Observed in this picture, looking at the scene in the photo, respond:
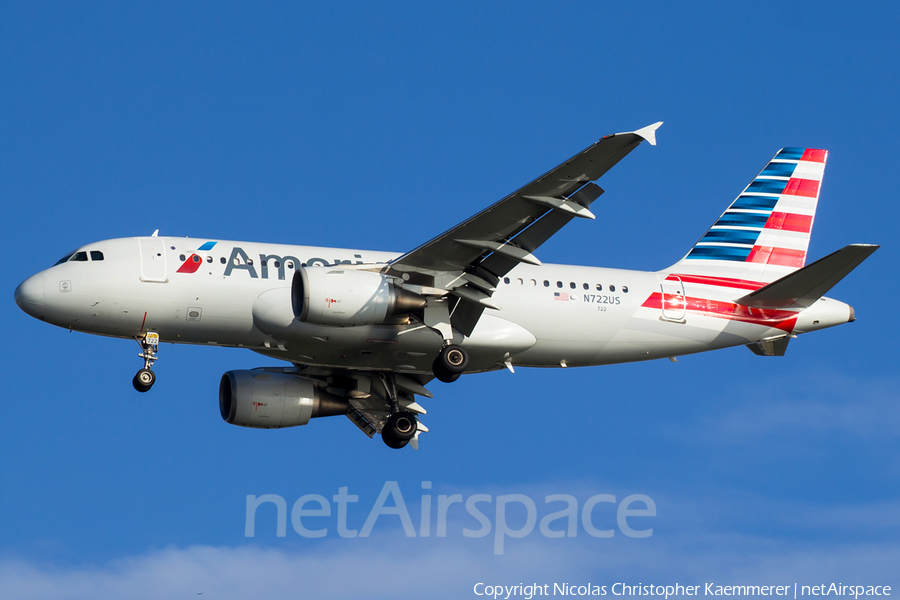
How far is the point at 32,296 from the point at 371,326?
9321mm

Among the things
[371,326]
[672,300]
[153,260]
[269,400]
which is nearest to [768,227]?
[672,300]

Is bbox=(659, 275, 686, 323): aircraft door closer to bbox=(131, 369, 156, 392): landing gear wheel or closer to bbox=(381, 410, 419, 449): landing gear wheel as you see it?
bbox=(381, 410, 419, 449): landing gear wheel

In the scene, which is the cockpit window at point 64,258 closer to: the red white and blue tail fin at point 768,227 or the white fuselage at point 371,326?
the white fuselage at point 371,326

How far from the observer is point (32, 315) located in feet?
101

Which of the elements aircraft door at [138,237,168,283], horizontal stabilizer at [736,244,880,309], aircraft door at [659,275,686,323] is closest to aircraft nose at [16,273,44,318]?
→ aircraft door at [138,237,168,283]

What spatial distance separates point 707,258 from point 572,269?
205 inches

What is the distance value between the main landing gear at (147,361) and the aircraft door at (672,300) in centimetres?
1515

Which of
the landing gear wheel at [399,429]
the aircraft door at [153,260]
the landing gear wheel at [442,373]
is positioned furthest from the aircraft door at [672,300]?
the aircraft door at [153,260]

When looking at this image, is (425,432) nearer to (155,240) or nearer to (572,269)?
(572,269)

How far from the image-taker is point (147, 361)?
3120cm

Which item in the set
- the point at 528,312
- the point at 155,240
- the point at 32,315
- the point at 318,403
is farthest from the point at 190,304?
the point at 528,312

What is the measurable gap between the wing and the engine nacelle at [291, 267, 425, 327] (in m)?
0.71

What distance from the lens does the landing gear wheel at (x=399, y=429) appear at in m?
35.2

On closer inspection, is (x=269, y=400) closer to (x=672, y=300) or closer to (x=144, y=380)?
(x=144, y=380)
